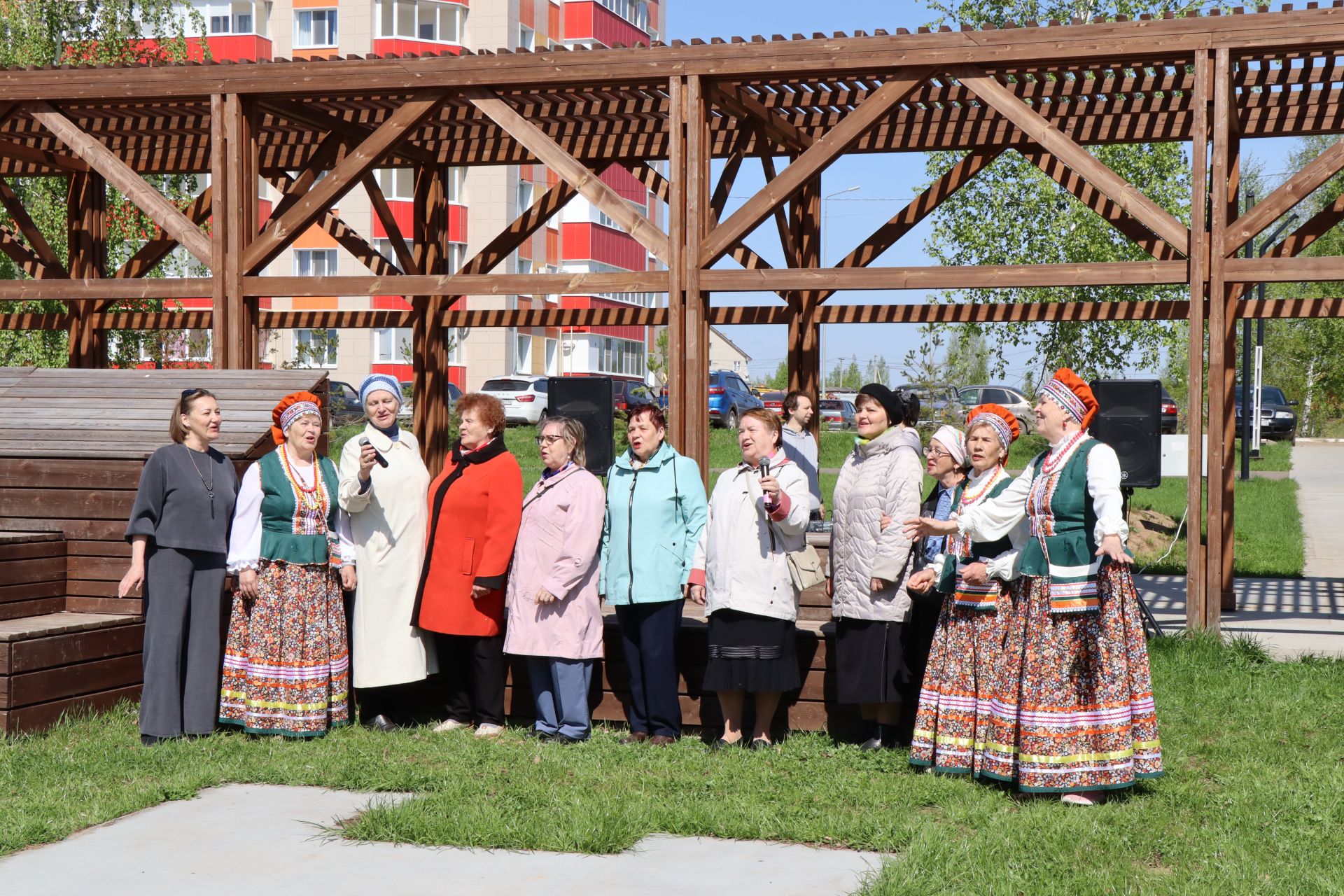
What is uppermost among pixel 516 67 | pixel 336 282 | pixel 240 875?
pixel 516 67

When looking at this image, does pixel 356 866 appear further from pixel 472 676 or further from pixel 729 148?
pixel 729 148

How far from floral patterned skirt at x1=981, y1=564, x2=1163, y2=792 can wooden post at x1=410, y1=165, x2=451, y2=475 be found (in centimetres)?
746

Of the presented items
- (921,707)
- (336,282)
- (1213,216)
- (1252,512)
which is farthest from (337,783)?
(1252,512)

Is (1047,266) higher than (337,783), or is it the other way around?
(1047,266)

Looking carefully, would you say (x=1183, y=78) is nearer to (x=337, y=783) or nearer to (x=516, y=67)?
(x=516, y=67)

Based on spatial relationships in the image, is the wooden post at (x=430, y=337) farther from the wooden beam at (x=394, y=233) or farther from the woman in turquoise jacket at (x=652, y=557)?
the woman in turquoise jacket at (x=652, y=557)

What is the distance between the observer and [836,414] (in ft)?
131

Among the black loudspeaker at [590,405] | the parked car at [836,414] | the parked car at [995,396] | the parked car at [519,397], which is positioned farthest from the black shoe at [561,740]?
the parked car at [836,414]

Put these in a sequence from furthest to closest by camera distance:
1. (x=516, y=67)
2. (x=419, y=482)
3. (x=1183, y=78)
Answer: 1. (x=1183, y=78)
2. (x=516, y=67)
3. (x=419, y=482)

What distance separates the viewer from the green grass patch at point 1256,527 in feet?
46.3

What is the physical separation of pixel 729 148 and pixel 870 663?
654 cm

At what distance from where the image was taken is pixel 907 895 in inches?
181

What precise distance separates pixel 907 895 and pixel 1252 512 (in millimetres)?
16283

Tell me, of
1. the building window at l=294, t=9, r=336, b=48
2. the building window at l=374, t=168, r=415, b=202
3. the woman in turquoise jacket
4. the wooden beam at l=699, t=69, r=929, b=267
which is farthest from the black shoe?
the building window at l=294, t=9, r=336, b=48
